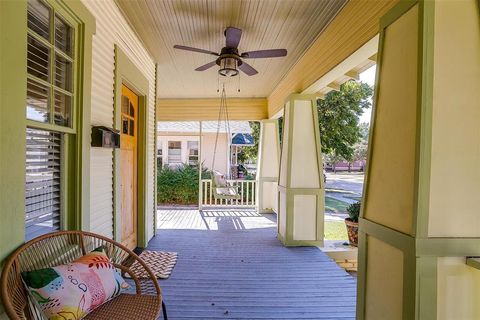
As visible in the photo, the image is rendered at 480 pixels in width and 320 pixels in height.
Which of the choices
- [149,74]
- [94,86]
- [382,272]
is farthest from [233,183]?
[382,272]

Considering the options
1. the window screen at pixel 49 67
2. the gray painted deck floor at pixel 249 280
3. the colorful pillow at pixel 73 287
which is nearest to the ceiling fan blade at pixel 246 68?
the window screen at pixel 49 67

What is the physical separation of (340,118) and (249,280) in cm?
696

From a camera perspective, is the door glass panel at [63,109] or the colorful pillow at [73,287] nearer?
the colorful pillow at [73,287]

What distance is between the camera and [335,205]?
9.29 metres

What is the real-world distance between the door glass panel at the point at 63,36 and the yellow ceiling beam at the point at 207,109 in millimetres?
4897

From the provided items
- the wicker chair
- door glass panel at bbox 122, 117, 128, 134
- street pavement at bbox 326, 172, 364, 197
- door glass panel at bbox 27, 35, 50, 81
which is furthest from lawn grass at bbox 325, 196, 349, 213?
door glass panel at bbox 27, 35, 50, 81

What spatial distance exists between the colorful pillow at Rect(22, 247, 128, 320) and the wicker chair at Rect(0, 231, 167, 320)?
0.18 ft

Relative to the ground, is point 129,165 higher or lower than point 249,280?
higher

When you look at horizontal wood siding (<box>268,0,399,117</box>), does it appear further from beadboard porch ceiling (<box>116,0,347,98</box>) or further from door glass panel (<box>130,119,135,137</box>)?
door glass panel (<box>130,119,135,137</box>)

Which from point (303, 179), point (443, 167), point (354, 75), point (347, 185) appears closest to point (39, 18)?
point (443, 167)

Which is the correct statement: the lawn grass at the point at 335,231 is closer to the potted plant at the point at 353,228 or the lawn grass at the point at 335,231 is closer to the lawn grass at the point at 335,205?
the potted plant at the point at 353,228

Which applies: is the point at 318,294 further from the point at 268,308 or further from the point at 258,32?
the point at 258,32

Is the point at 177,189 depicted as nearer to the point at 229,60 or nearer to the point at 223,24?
the point at 229,60

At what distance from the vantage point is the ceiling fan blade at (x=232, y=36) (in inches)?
109
